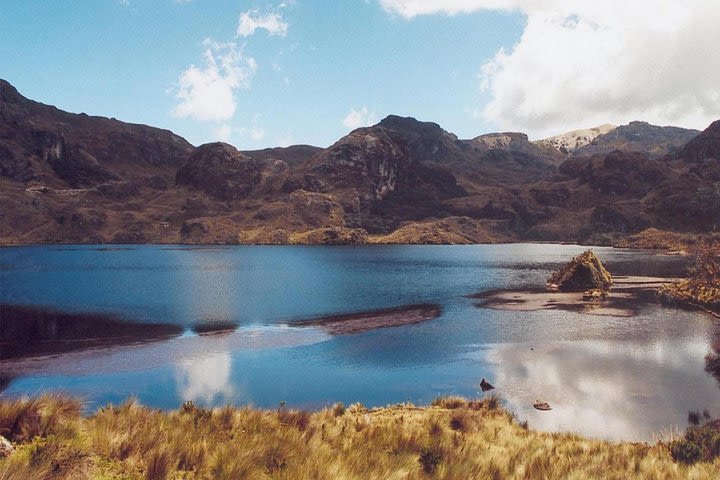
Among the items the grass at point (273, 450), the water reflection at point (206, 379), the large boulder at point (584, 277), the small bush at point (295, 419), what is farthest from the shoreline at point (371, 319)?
the grass at point (273, 450)

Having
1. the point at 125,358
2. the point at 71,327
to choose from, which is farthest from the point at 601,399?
the point at 71,327

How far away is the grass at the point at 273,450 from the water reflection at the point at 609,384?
6.61 meters

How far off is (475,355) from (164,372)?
21.5 meters

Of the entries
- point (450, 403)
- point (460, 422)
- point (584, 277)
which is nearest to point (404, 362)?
point (450, 403)

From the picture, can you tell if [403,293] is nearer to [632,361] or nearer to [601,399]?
[632,361]

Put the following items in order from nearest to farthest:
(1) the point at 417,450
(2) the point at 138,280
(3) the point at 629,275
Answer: (1) the point at 417,450 → (2) the point at 138,280 → (3) the point at 629,275

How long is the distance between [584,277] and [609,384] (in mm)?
49071

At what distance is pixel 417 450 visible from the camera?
1192cm

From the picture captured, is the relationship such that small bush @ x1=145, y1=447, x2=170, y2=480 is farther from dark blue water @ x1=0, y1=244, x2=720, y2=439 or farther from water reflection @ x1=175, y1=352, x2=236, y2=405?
water reflection @ x1=175, y1=352, x2=236, y2=405

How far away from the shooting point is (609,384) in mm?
28359

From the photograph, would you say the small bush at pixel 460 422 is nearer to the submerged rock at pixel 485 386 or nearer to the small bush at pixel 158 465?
the submerged rock at pixel 485 386

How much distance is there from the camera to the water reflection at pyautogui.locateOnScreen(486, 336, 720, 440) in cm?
2231

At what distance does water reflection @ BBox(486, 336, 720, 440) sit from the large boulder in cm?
3319

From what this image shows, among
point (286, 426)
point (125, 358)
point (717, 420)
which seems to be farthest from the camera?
point (125, 358)
